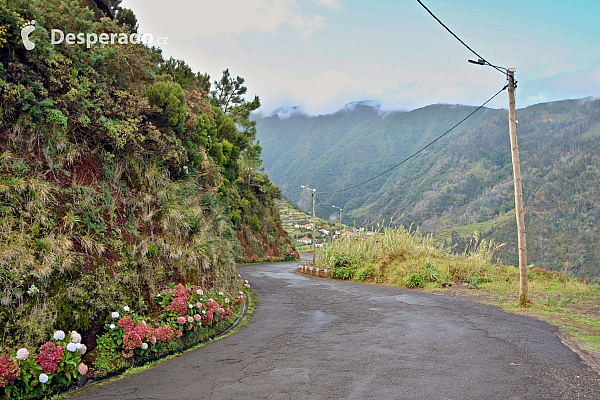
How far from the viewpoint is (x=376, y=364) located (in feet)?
19.0

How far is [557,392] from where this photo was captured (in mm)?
4578

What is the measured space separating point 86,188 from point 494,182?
4293 inches

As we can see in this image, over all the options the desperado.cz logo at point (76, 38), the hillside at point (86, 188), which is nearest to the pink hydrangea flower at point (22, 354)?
the hillside at point (86, 188)

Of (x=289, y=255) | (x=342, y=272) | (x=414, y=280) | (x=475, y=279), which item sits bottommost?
(x=289, y=255)

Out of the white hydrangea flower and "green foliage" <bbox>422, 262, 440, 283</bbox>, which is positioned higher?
the white hydrangea flower

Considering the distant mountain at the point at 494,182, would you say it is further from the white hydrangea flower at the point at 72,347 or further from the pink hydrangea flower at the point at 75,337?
the white hydrangea flower at the point at 72,347

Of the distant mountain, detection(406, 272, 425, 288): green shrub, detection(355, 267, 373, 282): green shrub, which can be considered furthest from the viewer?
the distant mountain

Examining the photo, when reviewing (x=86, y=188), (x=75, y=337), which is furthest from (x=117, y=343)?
(x=86, y=188)

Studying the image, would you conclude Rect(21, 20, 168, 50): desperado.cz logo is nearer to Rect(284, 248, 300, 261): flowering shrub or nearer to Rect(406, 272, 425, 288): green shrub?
Rect(406, 272, 425, 288): green shrub

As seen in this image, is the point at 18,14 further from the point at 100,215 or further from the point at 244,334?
the point at 244,334

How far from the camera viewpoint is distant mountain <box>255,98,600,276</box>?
59062 mm

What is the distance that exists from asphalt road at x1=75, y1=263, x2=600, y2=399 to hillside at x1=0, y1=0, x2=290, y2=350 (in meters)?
1.40

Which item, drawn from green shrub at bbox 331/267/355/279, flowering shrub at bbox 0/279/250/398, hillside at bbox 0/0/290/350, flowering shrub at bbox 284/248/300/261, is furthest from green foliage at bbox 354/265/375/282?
flowering shrub at bbox 284/248/300/261

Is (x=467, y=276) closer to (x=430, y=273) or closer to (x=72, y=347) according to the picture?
(x=430, y=273)
